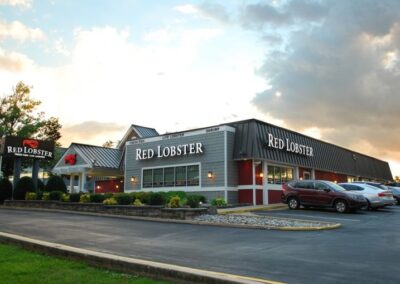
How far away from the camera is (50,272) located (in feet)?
25.5

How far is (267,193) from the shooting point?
28844 mm

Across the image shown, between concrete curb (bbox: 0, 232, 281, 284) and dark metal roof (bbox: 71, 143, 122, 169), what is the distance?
93.4 feet

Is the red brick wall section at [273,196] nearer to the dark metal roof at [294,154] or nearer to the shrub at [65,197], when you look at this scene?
the dark metal roof at [294,154]

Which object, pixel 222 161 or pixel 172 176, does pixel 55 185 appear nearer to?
pixel 172 176

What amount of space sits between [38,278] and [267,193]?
2283cm

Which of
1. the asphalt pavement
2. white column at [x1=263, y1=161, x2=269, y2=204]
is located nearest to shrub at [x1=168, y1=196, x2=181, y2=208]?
the asphalt pavement

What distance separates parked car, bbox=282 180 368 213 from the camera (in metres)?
22.1

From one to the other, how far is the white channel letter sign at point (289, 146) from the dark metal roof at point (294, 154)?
274 mm

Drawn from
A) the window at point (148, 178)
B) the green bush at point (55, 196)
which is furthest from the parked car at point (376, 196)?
the green bush at point (55, 196)

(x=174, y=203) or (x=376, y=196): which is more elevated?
(x=376, y=196)

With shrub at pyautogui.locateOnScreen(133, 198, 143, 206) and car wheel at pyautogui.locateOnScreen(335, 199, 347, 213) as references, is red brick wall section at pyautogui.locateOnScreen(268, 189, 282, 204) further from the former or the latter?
shrub at pyautogui.locateOnScreen(133, 198, 143, 206)

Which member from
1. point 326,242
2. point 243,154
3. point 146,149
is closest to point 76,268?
point 326,242

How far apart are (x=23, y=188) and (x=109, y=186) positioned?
11.7 meters

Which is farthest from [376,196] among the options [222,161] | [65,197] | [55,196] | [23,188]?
[23,188]
